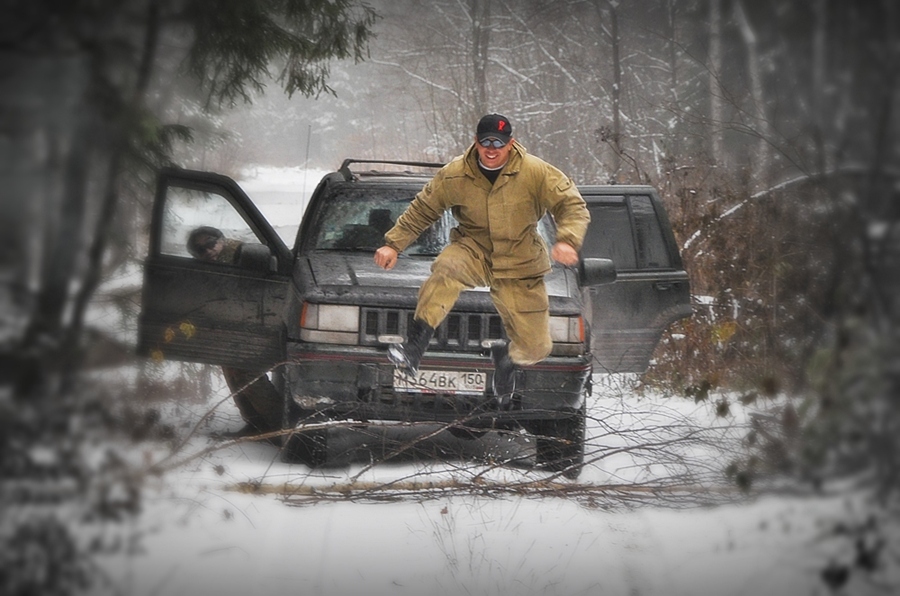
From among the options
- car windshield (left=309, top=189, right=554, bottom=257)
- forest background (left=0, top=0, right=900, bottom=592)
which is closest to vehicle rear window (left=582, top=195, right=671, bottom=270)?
car windshield (left=309, top=189, right=554, bottom=257)

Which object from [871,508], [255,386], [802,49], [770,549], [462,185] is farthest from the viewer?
[255,386]

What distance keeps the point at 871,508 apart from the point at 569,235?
1.92 m

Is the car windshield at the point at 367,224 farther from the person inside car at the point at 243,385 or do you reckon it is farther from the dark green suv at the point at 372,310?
the person inside car at the point at 243,385

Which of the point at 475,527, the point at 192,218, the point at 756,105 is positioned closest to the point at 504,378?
the point at 475,527

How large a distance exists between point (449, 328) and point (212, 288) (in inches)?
68.7

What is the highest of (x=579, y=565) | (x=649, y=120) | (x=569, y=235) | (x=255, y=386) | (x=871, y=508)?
(x=649, y=120)

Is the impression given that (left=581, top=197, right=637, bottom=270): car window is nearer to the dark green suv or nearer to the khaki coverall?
the dark green suv

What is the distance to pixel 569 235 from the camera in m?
5.04

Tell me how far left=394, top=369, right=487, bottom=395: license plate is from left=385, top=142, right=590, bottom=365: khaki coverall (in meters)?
0.25

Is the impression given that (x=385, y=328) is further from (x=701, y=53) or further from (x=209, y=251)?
(x=701, y=53)

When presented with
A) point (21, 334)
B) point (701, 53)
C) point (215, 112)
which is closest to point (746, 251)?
point (701, 53)

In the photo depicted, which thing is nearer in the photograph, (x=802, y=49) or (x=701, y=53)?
(x=802, y=49)

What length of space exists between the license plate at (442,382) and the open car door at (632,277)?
1.68m

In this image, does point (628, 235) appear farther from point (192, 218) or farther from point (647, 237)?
point (192, 218)
